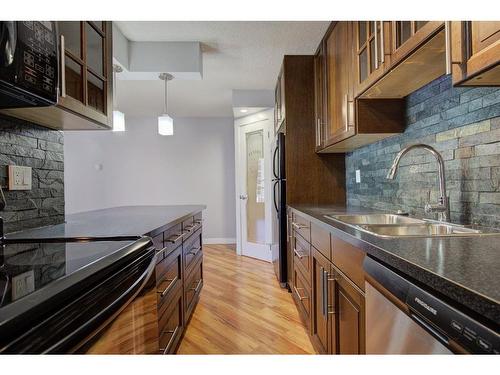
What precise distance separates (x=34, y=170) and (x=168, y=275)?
2.88 ft

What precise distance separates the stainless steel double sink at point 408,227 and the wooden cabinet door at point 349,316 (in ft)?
0.80

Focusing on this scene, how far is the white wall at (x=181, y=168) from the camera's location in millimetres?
5504

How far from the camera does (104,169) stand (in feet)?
17.9

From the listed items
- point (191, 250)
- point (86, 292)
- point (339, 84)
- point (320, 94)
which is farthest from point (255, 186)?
point (86, 292)

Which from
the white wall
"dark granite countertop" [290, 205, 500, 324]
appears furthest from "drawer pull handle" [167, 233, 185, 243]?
the white wall

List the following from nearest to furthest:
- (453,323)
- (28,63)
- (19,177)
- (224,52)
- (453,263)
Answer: (453,323) → (453,263) → (28,63) → (19,177) → (224,52)

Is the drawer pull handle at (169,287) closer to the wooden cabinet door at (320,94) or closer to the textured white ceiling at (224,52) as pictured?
the wooden cabinet door at (320,94)

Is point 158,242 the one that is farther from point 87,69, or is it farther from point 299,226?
point 299,226

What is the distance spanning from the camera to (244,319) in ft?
7.61

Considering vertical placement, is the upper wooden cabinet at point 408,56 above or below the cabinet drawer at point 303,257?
above

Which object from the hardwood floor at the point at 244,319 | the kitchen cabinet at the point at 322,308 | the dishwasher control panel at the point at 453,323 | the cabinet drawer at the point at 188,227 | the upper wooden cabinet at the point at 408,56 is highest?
Answer: the upper wooden cabinet at the point at 408,56

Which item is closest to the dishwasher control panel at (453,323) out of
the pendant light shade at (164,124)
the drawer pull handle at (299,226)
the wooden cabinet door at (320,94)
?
the drawer pull handle at (299,226)

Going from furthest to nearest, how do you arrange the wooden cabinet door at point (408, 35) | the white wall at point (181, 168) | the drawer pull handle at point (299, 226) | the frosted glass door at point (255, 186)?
1. the white wall at point (181, 168)
2. the frosted glass door at point (255, 186)
3. the drawer pull handle at point (299, 226)
4. the wooden cabinet door at point (408, 35)
